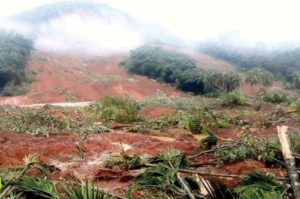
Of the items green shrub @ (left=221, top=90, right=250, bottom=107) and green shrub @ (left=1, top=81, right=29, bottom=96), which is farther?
green shrub @ (left=1, top=81, right=29, bottom=96)

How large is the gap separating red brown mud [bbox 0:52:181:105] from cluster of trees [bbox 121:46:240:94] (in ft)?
4.87

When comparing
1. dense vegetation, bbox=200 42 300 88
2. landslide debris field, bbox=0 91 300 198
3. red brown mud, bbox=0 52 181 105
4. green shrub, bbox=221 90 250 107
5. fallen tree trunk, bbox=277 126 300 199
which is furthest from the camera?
dense vegetation, bbox=200 42 300 88

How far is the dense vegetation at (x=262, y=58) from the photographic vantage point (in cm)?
6258

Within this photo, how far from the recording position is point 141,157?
10.0 meters

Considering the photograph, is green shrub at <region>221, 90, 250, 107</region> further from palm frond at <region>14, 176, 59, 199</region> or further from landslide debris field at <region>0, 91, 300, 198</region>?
palm frond at <region>14, 176, 59, 199</region>

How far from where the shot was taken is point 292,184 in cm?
539

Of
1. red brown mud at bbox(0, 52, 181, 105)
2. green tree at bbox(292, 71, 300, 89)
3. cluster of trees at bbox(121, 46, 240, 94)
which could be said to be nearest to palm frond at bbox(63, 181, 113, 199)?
red brown mud at bbox(0, 52, 181, 105)

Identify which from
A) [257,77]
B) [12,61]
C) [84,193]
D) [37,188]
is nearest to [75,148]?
[37,188]

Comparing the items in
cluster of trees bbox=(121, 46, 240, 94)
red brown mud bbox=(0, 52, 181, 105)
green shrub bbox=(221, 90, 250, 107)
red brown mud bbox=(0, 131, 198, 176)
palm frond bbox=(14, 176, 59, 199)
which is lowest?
red brown mud bbox=(0, 52, 181, 105)

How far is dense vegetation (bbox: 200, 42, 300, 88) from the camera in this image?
62.6 m

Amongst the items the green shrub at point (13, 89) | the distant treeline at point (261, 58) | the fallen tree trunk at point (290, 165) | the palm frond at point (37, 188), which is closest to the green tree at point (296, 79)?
the distant treeline at point (261, 58)

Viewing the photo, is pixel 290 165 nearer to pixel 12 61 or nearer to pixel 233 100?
pixel 233 100

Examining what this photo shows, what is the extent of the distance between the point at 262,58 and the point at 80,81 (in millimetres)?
29169

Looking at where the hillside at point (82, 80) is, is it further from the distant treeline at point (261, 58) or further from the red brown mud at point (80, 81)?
the distant treeline at point (261, 58)
